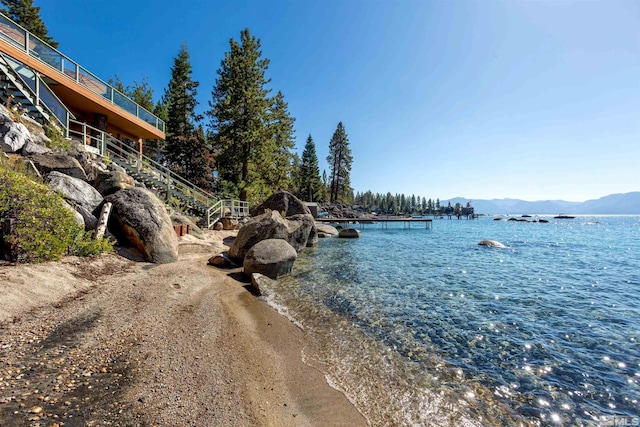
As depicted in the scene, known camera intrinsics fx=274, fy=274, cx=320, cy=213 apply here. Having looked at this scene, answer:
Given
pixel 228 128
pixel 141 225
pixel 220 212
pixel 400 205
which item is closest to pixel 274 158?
pixel 228 128

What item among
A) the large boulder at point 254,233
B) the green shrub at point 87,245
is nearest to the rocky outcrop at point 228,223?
the large boulder at point 254,233

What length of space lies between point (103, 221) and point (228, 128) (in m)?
18.3

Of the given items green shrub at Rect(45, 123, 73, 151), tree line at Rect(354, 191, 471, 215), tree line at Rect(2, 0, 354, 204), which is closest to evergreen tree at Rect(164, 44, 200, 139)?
tree line at Rect(2, 0, 354, 204)

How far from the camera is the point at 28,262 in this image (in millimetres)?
5855

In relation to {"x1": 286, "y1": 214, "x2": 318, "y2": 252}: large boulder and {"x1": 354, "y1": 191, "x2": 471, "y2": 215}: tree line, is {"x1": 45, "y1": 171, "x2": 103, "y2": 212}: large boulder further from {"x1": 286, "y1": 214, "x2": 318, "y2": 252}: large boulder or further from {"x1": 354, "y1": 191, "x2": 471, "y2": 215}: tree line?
{"x1": 354, "y1": 191, "x2": 471, "y2": 215}: tree line

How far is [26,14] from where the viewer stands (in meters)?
32.9

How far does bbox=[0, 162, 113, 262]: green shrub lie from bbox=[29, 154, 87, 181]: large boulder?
94.4 inches

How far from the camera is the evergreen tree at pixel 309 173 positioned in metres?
63.2

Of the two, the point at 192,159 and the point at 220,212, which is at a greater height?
the point at 192,159

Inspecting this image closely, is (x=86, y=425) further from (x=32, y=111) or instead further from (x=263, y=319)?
(x=32, y=111)

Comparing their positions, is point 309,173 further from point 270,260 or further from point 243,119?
point 270,260

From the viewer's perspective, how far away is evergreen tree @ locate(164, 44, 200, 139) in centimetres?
3425

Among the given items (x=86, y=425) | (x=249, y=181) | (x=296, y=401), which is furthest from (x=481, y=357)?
(x=249, y=181)

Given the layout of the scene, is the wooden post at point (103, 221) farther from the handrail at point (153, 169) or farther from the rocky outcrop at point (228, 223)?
the rocky outcrop at point (228, 223)
